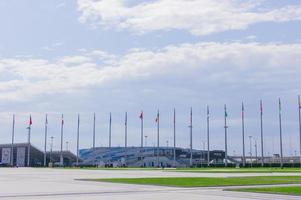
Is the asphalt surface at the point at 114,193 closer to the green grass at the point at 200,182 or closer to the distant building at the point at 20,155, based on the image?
the green grass at the point at 200,182

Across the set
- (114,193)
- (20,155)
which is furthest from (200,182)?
(20,155)

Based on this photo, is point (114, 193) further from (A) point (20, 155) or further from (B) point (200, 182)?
(A) point (20, 155)

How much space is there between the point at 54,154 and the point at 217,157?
60.2 m

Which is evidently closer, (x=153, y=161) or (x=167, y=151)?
(x=153, y=161)

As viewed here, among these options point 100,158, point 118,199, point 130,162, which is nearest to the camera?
point 118,199

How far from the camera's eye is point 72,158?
176750 mm

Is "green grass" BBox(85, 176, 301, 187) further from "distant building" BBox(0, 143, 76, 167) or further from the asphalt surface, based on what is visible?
"distant building" BBox(0, 143, 76, 167)

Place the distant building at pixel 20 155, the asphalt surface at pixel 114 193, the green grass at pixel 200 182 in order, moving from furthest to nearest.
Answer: the distant building at pixel 20 155 → the green grass at pixel 200 182 → the asphalt surface at pixel 114 193

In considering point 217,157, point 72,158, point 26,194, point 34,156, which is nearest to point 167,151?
point 217,157

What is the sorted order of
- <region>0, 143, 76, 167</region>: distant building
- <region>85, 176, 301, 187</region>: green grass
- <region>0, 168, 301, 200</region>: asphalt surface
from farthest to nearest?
1. <region>0, 143, 76, 167</region>: distant building
2. <region>85, 176, 301, 187</region>: green grass
3. <region>0, 168, 301, 200</region>: asphalt surface

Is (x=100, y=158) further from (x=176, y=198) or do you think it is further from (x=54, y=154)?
(x=176, y=198)

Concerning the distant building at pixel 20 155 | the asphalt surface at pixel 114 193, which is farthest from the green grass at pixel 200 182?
the distant building at pixel 20 155

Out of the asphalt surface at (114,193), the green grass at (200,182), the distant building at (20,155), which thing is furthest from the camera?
the distant building at (20,155)

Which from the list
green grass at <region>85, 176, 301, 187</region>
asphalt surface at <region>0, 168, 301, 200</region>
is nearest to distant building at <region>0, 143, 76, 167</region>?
green grass at <region>85, 176, 301, 187</region>
